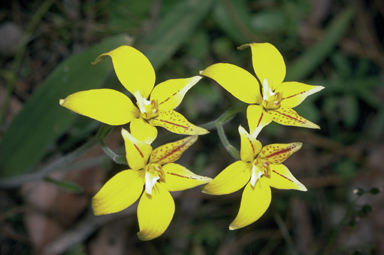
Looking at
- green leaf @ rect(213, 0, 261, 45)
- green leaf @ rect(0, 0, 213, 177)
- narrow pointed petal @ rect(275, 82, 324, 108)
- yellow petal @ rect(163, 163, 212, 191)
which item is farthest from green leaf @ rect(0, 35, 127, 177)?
green leaf @ rect(213, 0, 261, 45)

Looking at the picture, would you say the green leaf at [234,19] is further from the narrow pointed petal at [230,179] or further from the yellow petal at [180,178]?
the yellow petal at [180,178]

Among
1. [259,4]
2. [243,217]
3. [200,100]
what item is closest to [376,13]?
[259,4]

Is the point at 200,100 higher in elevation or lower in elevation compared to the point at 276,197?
higher

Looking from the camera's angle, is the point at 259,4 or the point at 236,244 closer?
the point at 236,244

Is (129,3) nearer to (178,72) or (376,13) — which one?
(178,72)

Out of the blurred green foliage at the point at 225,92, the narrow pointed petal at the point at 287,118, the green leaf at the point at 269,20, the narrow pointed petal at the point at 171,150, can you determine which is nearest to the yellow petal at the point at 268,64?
the narrow pointed petal at the point at 287,118

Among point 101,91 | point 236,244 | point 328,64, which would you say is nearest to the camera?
point 101,91

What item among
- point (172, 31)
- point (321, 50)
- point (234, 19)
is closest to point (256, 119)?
point (172, 31)

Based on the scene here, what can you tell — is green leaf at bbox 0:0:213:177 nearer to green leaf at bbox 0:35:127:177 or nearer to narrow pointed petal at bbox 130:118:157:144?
green leaf at bbox 0:35:127:177
